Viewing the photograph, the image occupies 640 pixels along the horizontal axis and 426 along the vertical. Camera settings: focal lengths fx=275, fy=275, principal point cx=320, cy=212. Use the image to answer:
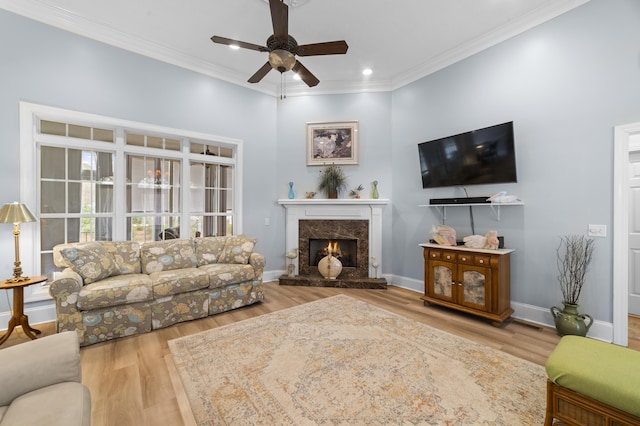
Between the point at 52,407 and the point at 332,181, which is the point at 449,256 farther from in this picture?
the point at 52,407

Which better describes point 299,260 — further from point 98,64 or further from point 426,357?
point 98,64

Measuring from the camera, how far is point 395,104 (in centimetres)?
487

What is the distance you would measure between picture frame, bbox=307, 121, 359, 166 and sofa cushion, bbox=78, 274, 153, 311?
325 cm

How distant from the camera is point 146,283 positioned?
116 inches

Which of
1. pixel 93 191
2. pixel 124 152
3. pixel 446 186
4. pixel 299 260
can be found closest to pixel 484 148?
pixel 446 186

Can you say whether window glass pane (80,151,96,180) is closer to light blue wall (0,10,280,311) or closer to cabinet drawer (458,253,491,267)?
light blue wall (0,10,280,311)

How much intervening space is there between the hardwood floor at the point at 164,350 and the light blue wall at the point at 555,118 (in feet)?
2.48

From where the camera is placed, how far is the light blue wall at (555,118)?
2.74 metres

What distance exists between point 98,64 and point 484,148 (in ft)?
16.4

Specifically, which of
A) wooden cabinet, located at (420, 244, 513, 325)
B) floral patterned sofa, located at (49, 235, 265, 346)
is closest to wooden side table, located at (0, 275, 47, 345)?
floral patterned sofa, located at (49, 235, 265, 346)

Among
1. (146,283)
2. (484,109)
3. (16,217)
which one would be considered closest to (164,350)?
(146,283)

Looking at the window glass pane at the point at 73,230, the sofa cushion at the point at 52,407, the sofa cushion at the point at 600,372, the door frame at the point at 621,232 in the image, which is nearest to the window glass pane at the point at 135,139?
the window glass pane at the point at 73,230

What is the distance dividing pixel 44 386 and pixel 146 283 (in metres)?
1.81

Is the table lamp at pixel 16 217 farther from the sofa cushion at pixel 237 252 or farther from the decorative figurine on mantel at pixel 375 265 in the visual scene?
the decorative figurine on mantel at pixel 375 265
